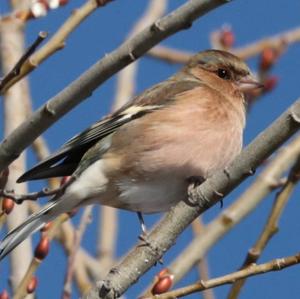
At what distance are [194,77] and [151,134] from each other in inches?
36.6

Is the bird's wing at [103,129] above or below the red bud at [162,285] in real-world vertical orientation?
above

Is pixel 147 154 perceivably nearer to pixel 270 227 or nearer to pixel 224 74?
pixel 224 74

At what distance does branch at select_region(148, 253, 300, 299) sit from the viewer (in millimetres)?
2615

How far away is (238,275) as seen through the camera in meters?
2.65

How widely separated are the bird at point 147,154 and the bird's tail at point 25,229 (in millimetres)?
68

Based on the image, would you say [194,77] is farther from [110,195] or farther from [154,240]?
[154,240]

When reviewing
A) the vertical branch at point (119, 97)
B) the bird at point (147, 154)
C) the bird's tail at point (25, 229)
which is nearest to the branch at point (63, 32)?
the bird at point (147, 154)

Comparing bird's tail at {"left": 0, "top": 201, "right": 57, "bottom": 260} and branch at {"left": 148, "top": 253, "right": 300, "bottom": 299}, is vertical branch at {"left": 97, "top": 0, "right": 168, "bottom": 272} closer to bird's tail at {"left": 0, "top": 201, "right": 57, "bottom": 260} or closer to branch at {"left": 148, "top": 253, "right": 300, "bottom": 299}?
bird's tail at {"left": 0, "top": 201, "right": 57, "bottom": 260}

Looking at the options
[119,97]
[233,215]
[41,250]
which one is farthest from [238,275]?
[119,97]

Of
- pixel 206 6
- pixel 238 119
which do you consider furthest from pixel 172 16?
pixel 238 119

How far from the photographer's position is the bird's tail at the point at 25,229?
3.47m

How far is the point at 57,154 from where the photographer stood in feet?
12.2

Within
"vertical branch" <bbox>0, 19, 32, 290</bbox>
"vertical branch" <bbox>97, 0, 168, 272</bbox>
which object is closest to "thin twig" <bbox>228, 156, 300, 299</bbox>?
"vertical branch" <bbox>0, 19, 32, 290</bbox>

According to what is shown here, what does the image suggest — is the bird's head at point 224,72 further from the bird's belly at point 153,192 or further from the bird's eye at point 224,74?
the bird's belly at point 153,192
